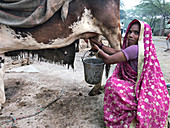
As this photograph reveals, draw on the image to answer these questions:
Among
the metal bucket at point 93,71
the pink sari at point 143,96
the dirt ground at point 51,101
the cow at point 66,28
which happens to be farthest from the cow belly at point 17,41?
the pink sari at point 143,96

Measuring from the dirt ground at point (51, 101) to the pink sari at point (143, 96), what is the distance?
0.52m

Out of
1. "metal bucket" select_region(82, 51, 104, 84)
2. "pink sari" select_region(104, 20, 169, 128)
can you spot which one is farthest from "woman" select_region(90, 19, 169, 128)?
"metal bucket" select_region(82, 51, 104, 84)

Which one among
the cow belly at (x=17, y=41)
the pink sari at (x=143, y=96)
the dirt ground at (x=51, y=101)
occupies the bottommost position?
the dirt ground at (x=51, y=101)

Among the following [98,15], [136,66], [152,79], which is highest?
[98,15]

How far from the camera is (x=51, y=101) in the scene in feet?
9.14

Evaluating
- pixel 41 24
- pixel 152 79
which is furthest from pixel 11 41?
pixel 152 79

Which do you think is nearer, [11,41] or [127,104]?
[127,104]

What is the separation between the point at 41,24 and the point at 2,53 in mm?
897

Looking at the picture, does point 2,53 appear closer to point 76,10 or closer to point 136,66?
point 76,10

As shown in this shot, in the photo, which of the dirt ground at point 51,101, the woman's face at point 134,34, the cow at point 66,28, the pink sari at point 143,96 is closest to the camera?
the pink sari at point 143,96

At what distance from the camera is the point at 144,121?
1.70 m

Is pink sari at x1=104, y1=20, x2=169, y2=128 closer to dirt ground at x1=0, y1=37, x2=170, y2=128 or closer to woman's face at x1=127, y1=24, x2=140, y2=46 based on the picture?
woman's face at x1=127, y1=24, x2=140, y2=46

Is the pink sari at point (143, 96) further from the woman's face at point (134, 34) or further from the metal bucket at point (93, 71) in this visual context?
the metal bucket at point (93, 71)

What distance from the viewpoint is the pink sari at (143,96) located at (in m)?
1.73
